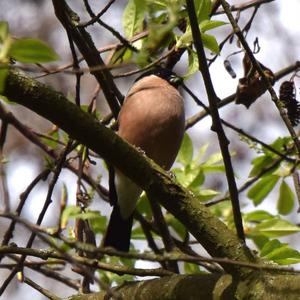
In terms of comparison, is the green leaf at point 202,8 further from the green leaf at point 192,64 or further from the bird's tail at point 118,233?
→ the bird's tail at point 118,233

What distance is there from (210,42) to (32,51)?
1113 mm

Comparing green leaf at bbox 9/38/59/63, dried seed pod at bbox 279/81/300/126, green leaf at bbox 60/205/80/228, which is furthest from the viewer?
dried seed pod at bbox 279/81/300/126

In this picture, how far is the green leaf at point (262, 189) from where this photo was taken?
122 inches

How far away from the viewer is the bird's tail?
10.2 feet

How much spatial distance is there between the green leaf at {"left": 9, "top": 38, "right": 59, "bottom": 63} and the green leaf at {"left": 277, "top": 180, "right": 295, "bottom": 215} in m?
2.16

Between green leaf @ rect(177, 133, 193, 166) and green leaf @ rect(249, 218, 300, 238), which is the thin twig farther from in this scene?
green leaf @ rect(177, 133, 193, 166)

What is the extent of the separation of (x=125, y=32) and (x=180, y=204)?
75 centimetres

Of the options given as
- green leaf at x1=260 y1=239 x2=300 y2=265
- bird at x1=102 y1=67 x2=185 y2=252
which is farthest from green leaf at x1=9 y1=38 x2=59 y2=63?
bird at x1=102 y1=67 x2=185 y2=252

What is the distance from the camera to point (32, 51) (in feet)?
4.41

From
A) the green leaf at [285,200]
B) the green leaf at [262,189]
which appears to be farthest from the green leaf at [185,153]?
the green leaf at [285,200]

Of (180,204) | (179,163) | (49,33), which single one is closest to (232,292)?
(180,204)

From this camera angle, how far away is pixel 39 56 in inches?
53.2

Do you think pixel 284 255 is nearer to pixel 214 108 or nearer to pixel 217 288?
pixel 217 288

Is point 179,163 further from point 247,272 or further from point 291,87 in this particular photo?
point 247,272
